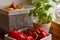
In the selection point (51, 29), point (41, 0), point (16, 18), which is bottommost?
point (51, 29)

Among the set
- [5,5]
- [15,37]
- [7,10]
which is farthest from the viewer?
[5,5]

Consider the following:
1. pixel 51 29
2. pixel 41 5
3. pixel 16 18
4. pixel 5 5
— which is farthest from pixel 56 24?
pixel 5 5

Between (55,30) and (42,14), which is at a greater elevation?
(42,14)

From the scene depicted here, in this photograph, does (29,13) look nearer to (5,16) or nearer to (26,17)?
(26,17)

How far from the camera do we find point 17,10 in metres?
0.98

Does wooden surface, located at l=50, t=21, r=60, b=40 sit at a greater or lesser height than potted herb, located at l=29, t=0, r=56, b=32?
lesser

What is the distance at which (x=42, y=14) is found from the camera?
0.98 m

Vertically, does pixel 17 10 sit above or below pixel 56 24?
above

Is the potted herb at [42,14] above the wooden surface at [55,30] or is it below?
above

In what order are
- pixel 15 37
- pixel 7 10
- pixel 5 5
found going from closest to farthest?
pixel 15 37 < pixel 7 10 < pixel 5 5

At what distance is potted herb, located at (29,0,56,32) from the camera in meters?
0.98

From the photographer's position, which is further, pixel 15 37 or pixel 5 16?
Answer: pixel 5 16

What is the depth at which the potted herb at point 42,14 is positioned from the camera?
0.98 meters

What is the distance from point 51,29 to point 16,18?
0.29 m
